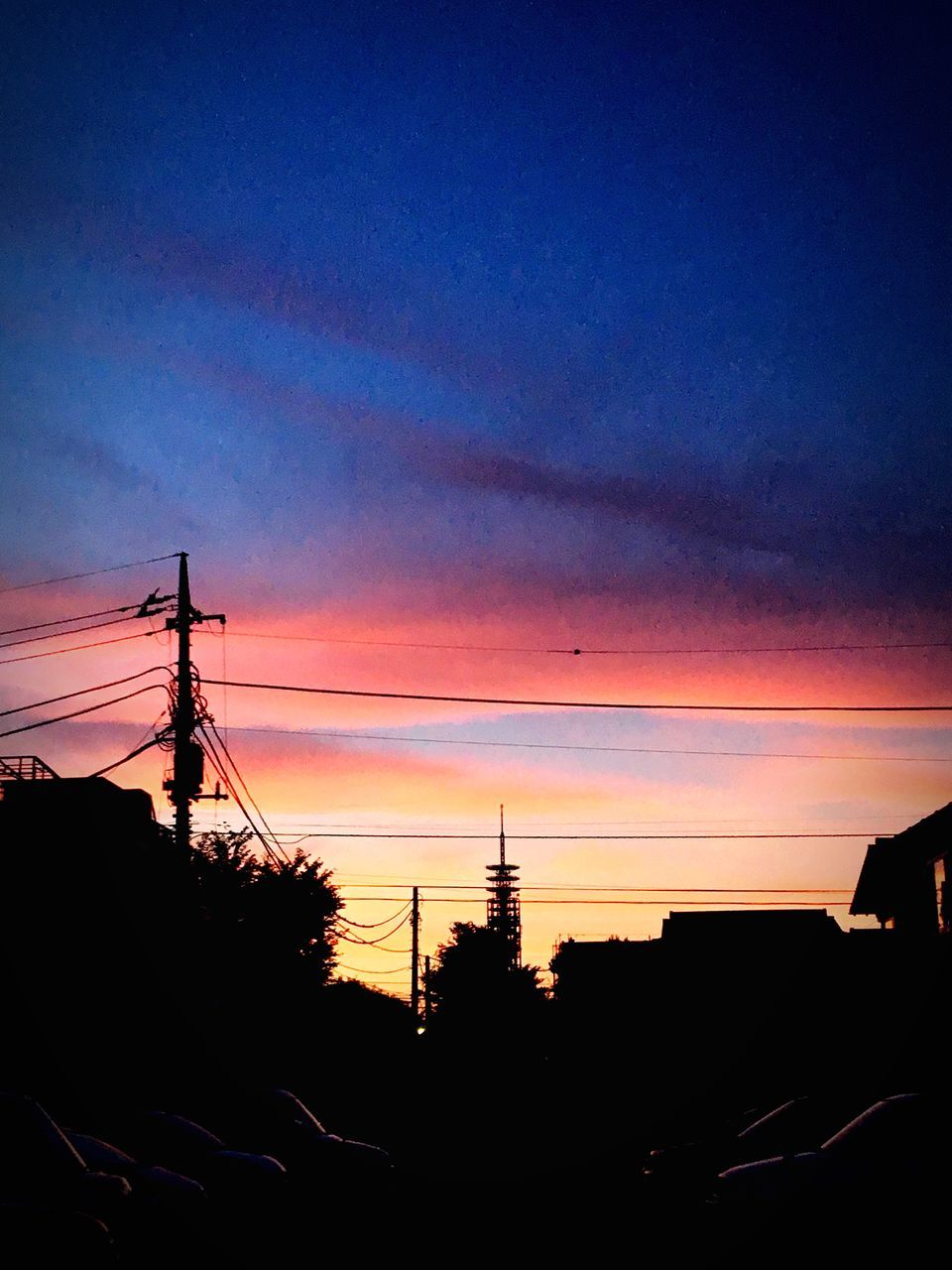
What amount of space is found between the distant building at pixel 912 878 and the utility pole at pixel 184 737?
20159mm

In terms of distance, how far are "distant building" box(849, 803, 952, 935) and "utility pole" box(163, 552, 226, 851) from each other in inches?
794

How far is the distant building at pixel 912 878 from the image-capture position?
113 feet

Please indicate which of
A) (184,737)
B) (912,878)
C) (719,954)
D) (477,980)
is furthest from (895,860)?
(477,980)

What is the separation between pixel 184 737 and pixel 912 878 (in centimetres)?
2355

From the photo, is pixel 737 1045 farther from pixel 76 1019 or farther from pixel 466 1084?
pixel 76 1019

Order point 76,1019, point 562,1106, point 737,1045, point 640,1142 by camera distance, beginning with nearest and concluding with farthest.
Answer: point 76,1019 → point 640,1142 → point 737,1045 → point 562,1106

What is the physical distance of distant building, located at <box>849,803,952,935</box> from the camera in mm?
34562

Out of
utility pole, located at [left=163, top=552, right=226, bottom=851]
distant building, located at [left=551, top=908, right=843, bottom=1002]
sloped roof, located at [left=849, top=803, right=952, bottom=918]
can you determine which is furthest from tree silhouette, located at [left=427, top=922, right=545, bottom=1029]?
utility pole, located at [left=163, top=552, right=226, bottom=851]

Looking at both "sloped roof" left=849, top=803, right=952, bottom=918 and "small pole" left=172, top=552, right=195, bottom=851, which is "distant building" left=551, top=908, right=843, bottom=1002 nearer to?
"sloped roof" left=849, top=803, right=952, bottom=918

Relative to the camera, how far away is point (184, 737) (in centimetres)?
3516

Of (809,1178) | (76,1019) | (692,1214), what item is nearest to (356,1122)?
(76,1019)

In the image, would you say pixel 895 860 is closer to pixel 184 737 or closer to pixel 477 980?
pixel 184 737

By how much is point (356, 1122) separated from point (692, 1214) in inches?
1012

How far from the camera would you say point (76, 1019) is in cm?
3281
